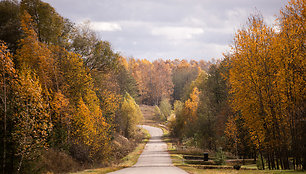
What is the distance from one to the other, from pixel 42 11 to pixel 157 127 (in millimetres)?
68878

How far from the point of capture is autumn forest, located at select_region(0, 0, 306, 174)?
19.1 metres

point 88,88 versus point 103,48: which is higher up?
point 103,48

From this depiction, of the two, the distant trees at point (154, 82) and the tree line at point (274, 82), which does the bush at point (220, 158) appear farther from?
the distant trees at point (154, 82)

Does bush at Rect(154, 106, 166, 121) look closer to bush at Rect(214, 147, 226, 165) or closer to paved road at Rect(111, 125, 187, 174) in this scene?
paved road at Rect(111, 125, 187, 174)

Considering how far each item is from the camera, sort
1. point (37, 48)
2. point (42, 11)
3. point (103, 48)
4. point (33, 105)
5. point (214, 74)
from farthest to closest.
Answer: point (214, 74), point (103, 48), point (42, 11), point (37, 48), point (33, 105)

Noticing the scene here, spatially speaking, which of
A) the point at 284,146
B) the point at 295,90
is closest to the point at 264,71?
the point at 295,90

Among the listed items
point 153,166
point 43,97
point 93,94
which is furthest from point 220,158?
point 43,97

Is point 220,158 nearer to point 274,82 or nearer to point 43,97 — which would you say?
point 274,82

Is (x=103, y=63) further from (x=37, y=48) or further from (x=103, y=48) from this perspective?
(x=37, y=48)

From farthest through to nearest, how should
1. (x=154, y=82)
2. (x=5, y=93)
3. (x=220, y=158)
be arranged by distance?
(x=154, y=82) < (x=220, y=158) < (x=5, y=93)

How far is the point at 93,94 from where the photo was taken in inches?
1202

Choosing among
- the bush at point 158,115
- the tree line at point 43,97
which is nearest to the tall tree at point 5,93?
the tree line at point 43,97

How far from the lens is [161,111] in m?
101

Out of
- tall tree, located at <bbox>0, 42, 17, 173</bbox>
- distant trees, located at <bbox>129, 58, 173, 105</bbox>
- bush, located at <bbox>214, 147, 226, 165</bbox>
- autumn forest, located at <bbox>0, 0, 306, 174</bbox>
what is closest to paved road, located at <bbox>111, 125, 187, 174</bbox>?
autumn forest, located at <bbox>0, 0, 306, 174</bbox>
